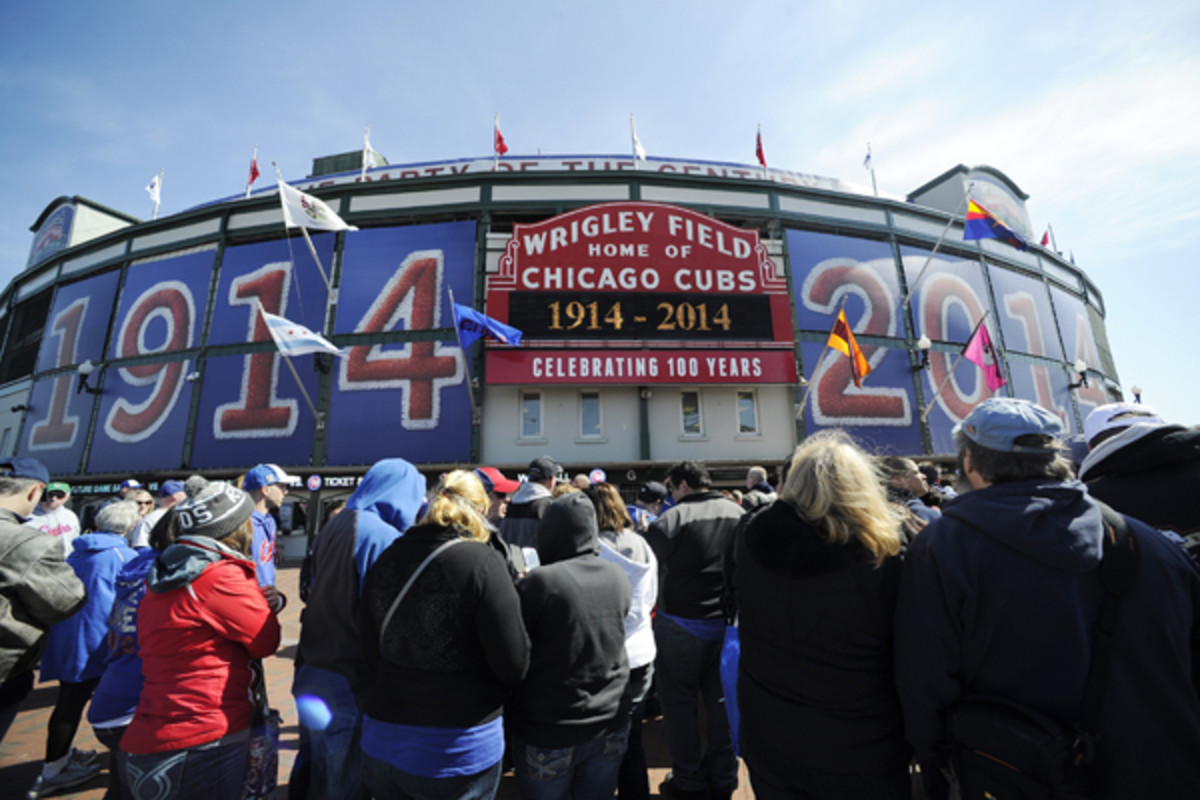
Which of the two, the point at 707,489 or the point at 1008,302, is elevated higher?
the point at 1008,302

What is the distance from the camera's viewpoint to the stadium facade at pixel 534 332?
51.5 feet

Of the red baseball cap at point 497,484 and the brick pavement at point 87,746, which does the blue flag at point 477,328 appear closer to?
the brick pavement at point 87,746

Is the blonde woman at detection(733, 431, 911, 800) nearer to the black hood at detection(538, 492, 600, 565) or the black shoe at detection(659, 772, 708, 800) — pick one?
the black hood at detection(538, 492, 600, 565)

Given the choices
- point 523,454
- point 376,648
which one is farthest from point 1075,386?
point 376,648

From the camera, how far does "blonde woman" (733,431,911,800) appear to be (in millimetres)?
1966

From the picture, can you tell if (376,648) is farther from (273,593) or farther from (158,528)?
(158,528)

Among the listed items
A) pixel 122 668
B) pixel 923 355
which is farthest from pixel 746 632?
pixel 923 355

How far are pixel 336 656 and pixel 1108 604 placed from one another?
3.18m

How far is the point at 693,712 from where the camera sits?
369 centimetres

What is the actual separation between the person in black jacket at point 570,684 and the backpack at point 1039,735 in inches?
56.3

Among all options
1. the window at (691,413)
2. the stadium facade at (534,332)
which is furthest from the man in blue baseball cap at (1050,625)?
the window at (691,413)

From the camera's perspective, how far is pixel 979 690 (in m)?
1.81

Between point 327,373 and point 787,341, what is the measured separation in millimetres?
14426

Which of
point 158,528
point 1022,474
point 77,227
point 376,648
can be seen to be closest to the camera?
point 1022,474
